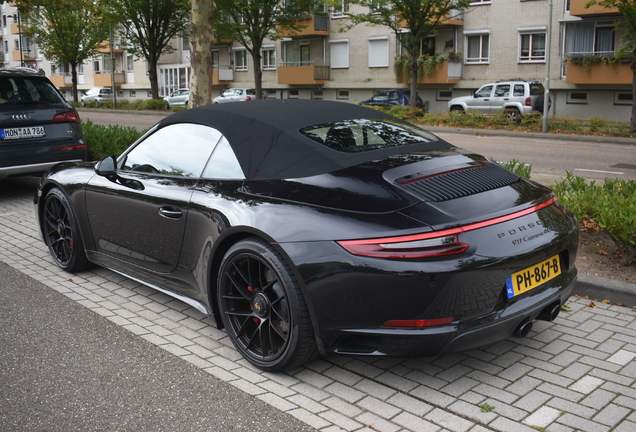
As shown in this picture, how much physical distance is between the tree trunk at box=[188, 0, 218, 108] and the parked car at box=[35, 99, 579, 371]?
6.13 m

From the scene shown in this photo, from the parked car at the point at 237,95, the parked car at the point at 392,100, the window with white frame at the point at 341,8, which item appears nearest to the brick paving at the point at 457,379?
the window with white frame at the point at 341,8

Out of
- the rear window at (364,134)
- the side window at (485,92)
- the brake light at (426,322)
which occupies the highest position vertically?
the side window at (485,92)

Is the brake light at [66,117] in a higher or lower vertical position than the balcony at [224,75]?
lower

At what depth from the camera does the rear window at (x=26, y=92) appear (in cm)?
856

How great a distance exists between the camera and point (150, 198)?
4.42 m

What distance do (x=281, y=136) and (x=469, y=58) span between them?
114 feet

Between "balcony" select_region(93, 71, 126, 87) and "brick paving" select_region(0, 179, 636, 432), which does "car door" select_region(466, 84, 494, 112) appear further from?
"balcony" select_region(93, 71, 126, 87)

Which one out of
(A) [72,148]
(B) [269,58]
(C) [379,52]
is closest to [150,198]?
(A) [72,148]

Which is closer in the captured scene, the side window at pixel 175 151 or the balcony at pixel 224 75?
the side window at pixel 175 151

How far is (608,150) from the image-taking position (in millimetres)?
17453

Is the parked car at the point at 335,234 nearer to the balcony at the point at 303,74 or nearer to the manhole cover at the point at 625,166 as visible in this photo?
the manhole cover at the point at 625,166

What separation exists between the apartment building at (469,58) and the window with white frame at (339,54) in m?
0.07

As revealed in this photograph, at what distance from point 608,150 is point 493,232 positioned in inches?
625

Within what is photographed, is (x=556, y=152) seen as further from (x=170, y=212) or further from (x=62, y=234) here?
(x=170, y=212)
